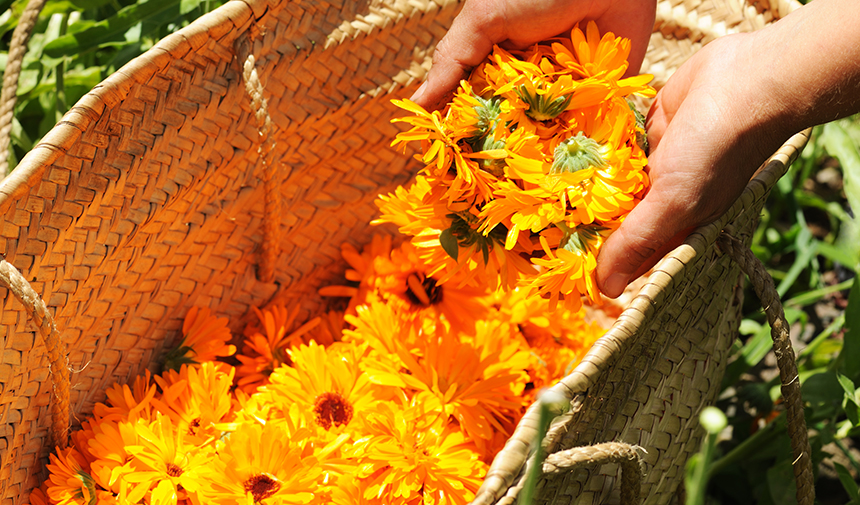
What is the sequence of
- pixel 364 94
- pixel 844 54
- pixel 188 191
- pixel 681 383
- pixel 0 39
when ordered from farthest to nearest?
pixel 0 39
pixel 364 94
pixel 188 191
pixel 681 383
pixel 844 54

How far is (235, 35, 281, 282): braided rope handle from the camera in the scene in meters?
0.93

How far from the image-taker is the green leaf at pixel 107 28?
1140 mm

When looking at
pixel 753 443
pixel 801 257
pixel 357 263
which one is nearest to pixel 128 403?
pixel 357 263

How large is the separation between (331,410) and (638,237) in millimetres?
498

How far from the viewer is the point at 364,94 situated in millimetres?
1141

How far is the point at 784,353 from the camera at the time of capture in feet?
2.46

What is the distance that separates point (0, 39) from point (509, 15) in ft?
3.48

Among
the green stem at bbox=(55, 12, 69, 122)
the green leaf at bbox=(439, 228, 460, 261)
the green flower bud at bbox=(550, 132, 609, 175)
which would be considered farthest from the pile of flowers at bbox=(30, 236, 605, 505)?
the green stem at bbox=(55, 12, 69, 122)

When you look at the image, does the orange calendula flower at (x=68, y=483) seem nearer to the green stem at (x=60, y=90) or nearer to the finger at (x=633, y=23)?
the green stem at (x=60, y=90)

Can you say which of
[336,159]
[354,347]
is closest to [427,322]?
[354,347]

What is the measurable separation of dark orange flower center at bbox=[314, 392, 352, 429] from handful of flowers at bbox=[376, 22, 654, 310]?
0.28 m

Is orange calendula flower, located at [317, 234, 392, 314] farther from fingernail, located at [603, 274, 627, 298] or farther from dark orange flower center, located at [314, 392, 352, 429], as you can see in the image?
fingernail, located at [603, 274, 627, 298]

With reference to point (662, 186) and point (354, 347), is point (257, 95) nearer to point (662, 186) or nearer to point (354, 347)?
point (354, 347)

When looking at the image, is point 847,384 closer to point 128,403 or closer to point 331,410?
point 331,410
